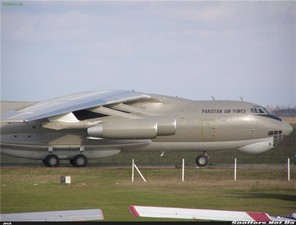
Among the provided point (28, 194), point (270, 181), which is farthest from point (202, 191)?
point (28, 194)

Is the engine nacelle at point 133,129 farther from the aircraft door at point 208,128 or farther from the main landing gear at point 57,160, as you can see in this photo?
the main landing gear at point 57,160

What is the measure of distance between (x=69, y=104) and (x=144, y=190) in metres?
7.96

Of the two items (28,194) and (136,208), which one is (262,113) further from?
(136,208)

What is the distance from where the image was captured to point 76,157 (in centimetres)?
2983

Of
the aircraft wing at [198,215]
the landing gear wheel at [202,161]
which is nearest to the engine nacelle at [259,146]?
the landing gear wheel at [202,161]

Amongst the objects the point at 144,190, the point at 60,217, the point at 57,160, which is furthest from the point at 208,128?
the point at 60,217

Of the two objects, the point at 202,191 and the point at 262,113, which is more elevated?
the point at 262,113

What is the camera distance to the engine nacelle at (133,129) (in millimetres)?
27953

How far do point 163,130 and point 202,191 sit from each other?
7.56m

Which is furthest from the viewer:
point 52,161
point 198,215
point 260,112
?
point 260,112

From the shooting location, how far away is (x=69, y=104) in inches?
1117

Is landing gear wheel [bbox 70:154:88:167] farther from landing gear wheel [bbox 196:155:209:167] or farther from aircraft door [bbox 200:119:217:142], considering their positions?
aircraft door [bbox 200:119:217:142]

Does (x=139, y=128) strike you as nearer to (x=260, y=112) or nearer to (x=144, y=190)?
(x=260, y=112)

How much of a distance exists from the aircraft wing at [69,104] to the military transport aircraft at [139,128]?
0.04m
